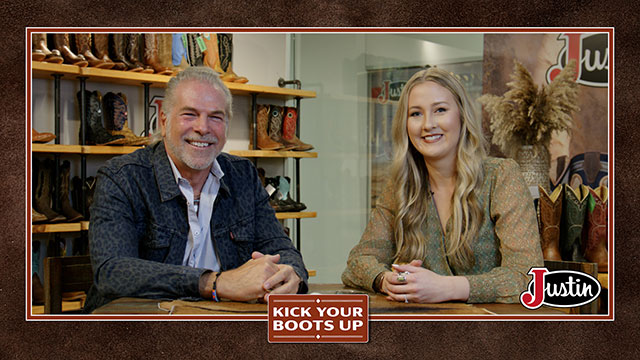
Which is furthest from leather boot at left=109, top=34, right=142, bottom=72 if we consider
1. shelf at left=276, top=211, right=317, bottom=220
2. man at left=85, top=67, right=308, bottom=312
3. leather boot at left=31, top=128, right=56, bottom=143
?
shelf at left=276, top=211, right=317, bottom=220

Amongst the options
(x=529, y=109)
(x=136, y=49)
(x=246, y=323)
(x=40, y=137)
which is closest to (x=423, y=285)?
(x=246, y=323)

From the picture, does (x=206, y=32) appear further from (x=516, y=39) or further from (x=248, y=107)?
(x=516, y=39)

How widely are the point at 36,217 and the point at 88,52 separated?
606mm

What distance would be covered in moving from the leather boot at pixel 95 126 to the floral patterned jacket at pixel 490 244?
0.90m

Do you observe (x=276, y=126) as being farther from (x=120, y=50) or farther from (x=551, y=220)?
(x=551, y=220)

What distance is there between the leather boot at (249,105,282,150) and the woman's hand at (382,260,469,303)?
22.5 inches

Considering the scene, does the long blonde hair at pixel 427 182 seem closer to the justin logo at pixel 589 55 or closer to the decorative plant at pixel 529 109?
the decorative plant at pixel 529 109

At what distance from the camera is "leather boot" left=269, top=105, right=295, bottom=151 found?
1844mm

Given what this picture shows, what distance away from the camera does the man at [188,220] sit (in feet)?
5.90

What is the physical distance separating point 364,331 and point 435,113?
0.77 meters

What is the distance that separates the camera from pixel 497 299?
188cm

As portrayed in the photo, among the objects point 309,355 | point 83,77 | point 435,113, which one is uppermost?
point 83,77

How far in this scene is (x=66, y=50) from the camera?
1949 millimetres

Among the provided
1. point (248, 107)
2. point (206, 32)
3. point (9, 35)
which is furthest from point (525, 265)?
point (9, 35)
